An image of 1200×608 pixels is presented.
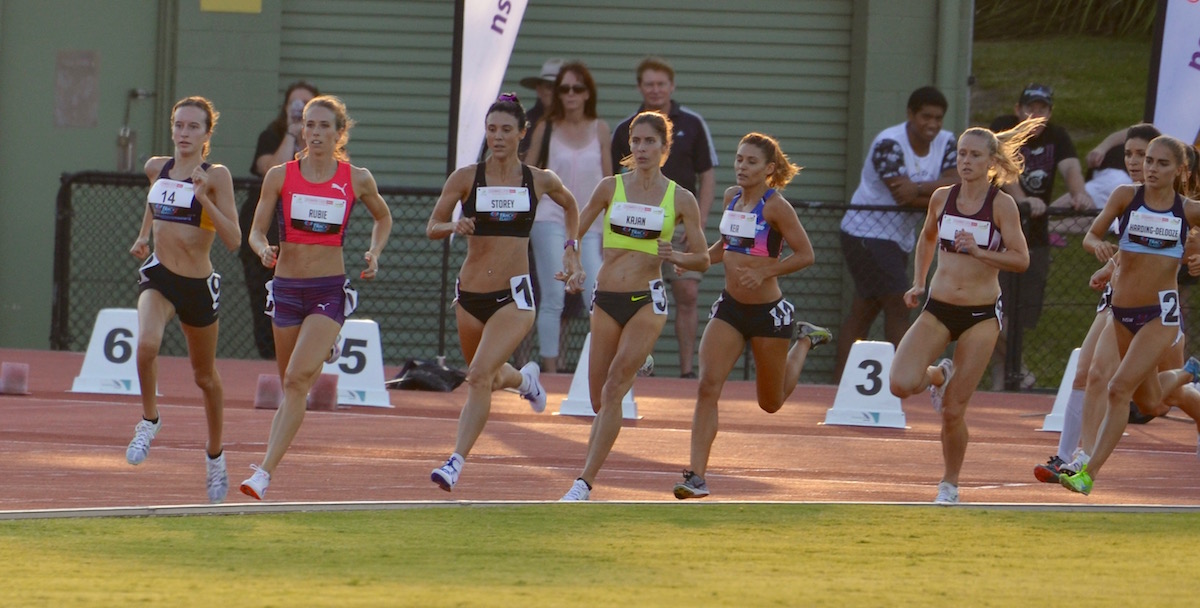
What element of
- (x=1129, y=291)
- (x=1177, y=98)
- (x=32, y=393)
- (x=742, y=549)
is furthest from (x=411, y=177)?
(x=742, y=549)

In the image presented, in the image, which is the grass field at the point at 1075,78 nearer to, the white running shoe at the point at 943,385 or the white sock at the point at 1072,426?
the white sock at the point at 1072,426

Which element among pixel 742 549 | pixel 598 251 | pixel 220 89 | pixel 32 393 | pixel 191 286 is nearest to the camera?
pixel 742 549

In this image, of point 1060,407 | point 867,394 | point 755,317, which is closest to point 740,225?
point 755,317

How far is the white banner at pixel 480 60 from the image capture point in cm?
1401

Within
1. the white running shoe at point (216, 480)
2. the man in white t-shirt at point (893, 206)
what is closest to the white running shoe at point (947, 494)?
the white running shoe at point (216, 480)

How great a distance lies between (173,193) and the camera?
32.3ft

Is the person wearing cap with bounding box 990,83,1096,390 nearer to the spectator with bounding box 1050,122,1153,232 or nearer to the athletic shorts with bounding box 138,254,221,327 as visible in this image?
the spectator with bounding box 1050,122,1153,232

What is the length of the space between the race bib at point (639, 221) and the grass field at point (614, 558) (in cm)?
150

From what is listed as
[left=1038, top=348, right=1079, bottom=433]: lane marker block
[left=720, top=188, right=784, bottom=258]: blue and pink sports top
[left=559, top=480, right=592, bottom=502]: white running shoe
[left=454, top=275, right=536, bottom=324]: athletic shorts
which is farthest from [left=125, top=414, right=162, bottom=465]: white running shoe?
[left=1038, top=348, right=1079, bottom=433]: lane marker block

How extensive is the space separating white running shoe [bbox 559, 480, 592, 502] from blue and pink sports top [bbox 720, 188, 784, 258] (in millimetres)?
1570

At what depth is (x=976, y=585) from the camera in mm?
7277

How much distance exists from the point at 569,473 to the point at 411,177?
847cm

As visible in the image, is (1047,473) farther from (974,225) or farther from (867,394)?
(867,394)

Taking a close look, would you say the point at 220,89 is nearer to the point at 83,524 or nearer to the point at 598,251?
the point at 598,251
